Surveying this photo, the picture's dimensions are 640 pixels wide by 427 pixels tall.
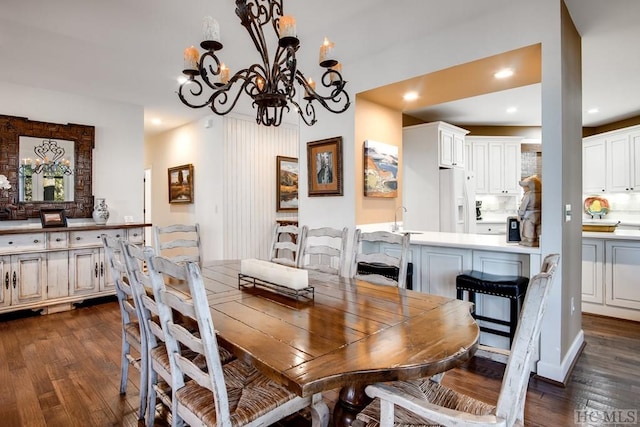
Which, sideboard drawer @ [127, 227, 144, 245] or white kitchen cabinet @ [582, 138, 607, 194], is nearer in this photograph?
sideboard drawer @ [127, 227, 144, 245]

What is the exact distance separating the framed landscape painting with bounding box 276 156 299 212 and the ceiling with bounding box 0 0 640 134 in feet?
7.40

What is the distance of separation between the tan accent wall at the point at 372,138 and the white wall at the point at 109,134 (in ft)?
11.1

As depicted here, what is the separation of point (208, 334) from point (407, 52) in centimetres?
303

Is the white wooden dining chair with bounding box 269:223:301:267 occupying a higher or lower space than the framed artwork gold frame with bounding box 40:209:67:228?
lower

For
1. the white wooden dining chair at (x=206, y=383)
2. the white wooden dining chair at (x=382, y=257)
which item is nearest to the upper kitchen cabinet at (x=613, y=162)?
the white wooden dining chair at (x=382, y=257)

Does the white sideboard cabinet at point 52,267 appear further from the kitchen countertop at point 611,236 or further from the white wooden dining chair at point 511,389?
the kitchen countertop at point 611,236

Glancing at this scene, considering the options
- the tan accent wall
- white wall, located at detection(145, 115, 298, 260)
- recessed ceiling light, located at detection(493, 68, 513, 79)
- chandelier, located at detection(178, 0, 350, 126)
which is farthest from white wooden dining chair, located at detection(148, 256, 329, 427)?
white wall, located at detection(145, 115, 298, 260)

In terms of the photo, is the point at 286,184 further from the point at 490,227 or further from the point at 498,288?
the point at 498,288

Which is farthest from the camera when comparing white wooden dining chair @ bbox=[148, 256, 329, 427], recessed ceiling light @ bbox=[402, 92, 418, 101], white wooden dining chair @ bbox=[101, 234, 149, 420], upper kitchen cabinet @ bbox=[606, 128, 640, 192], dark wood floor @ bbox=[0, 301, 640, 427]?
upper kitchen cabinet @ bbox=[606, 128, 640, 192]

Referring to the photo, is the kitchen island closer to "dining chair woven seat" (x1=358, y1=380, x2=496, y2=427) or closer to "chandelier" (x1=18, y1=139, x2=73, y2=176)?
"dining chair woven seat" (x1=358, y1=380, x2=496, y2=427)

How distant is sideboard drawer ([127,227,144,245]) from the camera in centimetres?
455

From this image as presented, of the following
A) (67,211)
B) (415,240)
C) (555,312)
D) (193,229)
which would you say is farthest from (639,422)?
(67,211)

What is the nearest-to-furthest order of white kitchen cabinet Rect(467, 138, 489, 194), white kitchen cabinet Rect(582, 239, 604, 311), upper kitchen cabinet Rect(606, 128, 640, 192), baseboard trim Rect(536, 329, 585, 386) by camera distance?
1. baseboard trim Rect(536, 329, 585, 386)
2. white kitchen cabinet Rect(582, 239, 604, 311)
3. upper kitchen cabinet Rect(606, 128, 640, 192)
4. white kitchen cabinet Rect(467, 138, 489, 194)

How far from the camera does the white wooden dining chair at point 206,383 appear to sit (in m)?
1.22
